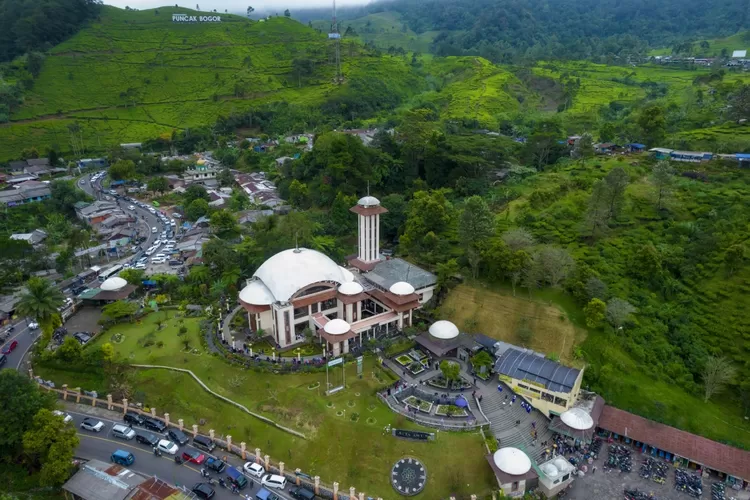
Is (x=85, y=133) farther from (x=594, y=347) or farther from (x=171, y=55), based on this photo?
(x=594, y=347)

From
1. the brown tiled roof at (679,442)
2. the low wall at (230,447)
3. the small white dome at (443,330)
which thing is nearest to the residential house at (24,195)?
the low wall at (230,447)

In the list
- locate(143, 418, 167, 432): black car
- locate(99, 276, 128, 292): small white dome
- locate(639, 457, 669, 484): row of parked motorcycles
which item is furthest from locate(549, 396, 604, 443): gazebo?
locate(99, 276, 128, 292): small white dome

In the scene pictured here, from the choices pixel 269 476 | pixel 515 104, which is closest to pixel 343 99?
pixel 515 104

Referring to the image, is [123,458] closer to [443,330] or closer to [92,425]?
[92,425]

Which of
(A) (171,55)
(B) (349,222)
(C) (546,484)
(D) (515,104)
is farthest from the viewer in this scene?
(A) (171,55)

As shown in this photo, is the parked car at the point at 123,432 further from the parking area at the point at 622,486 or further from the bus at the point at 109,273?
the parking area at the point at 622,486

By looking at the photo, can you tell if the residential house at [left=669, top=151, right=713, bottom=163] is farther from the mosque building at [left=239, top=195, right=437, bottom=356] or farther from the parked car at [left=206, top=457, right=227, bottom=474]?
the parked car at [left=206, top=457, right=227, bottom=474]

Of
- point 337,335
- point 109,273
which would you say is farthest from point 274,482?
point 109,273
